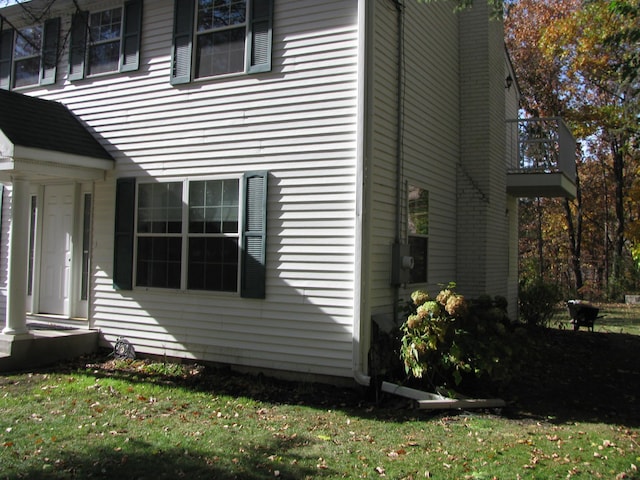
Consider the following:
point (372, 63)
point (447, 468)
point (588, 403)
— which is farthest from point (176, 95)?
point (588, 403)

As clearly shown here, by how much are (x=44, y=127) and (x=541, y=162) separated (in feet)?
31.4

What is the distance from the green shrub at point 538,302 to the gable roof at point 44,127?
9.29m

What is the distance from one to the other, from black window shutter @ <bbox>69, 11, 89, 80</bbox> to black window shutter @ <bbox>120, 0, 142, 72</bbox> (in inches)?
35.5

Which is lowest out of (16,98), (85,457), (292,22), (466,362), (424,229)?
(85,457)

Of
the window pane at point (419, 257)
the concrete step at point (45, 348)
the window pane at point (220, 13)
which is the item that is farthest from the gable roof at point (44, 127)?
the window pane at point (419, 257)

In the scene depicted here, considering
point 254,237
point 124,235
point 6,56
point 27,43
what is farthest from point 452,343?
point 6,56

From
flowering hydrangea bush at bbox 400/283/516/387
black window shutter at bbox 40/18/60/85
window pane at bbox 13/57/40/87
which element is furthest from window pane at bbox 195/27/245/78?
flowering hydrangea bush at bbox 400/283/516/387

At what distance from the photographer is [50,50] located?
9898mm

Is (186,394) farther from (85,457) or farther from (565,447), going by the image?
(565,447)

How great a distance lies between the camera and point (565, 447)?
5.03m

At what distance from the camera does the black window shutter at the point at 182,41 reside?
27.2ft

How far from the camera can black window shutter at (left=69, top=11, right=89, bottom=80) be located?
370 inches

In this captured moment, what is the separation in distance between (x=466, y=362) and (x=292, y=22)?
16.3 ft

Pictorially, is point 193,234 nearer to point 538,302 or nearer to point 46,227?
point 46,227
